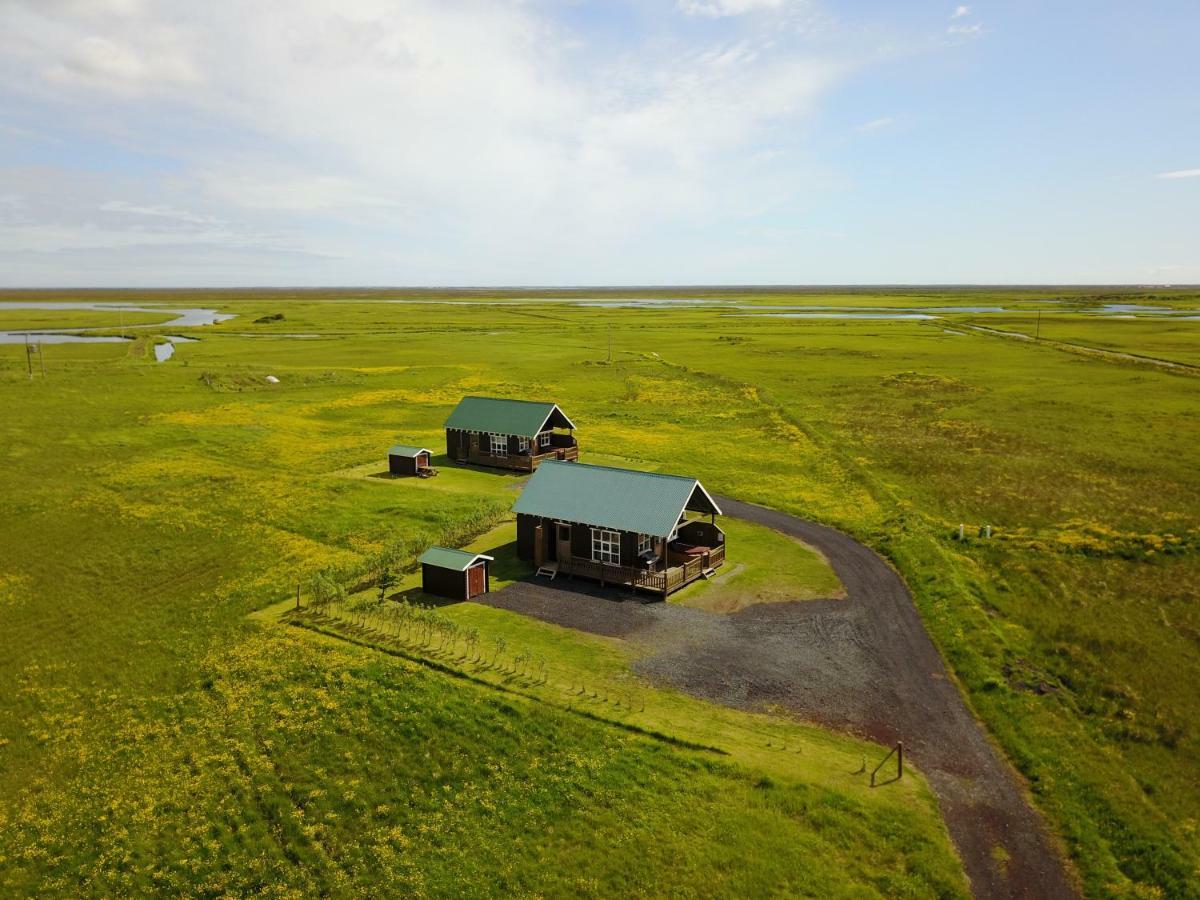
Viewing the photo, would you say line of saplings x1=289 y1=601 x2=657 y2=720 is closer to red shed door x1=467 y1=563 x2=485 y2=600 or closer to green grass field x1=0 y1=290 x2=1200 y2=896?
green grass field x1=0 y1=290 x2=1200 y2=896

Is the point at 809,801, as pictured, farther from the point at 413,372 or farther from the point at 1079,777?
the point at 413,372

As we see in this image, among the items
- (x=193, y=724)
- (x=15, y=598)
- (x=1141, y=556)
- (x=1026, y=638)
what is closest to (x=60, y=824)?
(x=193, y=724)

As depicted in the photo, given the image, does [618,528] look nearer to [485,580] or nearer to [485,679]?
[485,580]

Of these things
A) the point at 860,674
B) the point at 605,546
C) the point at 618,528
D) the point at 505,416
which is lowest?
the point at 860,674

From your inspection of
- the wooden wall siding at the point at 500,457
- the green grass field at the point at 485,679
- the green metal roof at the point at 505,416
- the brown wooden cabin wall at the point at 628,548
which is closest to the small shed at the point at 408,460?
the green grass field at the point at 485,679

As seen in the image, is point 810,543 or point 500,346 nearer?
point 810,543

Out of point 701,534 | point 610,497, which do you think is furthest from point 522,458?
point 701,534

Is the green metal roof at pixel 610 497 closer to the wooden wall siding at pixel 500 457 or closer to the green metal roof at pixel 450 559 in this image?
the green metal roof at pixel 450 559
